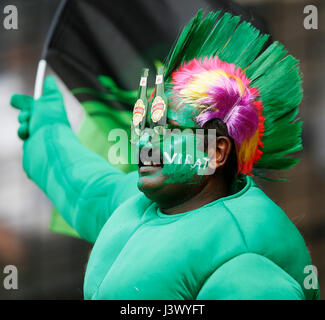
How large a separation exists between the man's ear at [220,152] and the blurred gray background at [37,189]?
1.10 m

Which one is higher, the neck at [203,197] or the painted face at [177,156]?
the painted face at [177,156]

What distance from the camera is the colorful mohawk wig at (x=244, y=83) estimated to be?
1.00 metres

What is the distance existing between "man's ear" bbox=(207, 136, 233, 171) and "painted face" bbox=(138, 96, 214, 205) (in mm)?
15

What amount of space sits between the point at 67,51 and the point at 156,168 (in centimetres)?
61

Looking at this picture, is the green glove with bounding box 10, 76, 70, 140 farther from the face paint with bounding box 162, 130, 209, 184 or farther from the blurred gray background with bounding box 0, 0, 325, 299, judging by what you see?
the blurred gray background with bounding box 0, 0, 325, 299

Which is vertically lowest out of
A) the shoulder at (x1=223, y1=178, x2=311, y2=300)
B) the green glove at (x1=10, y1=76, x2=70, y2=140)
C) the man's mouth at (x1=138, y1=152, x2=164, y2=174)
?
the shoulder at (x1=223, y1=178, x2=311, y2=300)

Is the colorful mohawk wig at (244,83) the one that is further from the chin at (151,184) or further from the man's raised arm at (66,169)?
the man's raised arm at (66,169)

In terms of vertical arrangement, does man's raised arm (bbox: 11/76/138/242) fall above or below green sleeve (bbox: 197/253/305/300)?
above

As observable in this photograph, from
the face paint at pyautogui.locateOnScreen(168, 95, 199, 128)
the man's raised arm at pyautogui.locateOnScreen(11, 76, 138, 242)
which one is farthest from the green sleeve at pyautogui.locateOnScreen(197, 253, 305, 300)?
the man's raised arm at pyautogui.locateOnScreen(11, 76, 138, 242)

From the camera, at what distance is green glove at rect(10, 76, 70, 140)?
1.41 m

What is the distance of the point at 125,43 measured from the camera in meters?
1.48

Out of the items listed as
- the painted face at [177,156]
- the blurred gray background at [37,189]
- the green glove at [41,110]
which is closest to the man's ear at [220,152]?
the painted face at [177,156]

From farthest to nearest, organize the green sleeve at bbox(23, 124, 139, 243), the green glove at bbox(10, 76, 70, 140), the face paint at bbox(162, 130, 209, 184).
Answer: the green glove at bbox(10, 76, 70, 140), the green sleeve at bbox(23, 124, 139, 243), the face paint at bbox(162, 130, 209, 184)
